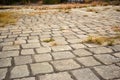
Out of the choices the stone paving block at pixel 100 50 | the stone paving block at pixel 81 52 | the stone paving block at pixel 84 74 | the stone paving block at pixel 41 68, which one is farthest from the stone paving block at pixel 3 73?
the stone paving block at pixel 100 50

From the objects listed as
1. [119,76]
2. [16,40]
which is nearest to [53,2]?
[16,40]

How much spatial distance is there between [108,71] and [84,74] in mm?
394

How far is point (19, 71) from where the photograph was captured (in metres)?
2.80

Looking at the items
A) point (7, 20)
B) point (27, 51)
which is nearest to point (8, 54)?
point (27, 51)

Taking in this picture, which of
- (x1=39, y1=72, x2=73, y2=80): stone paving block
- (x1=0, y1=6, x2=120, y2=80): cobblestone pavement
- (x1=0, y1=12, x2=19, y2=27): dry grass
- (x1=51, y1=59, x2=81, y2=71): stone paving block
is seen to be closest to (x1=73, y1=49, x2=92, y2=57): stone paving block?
(x1=0, y1=6, x2=120, y2=80): cobblestone pavement

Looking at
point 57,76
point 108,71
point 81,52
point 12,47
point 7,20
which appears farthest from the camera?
point 7,20

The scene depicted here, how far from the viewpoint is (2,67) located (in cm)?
296

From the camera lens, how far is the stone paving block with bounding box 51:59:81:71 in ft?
9.39

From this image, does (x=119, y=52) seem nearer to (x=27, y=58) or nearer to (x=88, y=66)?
(x=88, y=66)

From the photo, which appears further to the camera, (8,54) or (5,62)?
(8,54)

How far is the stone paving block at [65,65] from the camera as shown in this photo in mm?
2863

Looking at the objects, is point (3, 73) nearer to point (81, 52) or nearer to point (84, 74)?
point (84, 74)

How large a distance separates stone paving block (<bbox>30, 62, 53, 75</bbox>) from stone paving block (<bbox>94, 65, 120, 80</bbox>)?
775mm

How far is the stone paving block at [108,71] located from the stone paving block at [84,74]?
0.42 feet
